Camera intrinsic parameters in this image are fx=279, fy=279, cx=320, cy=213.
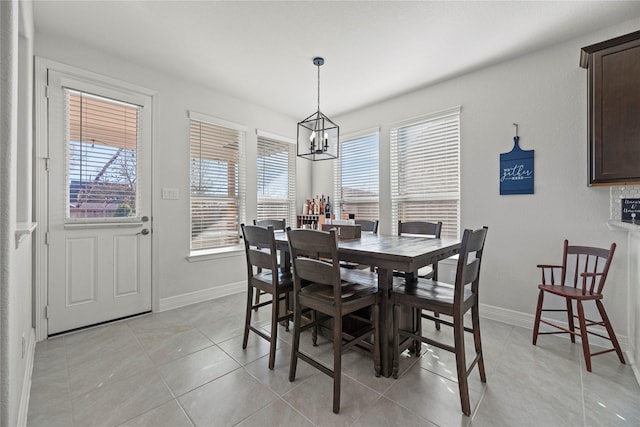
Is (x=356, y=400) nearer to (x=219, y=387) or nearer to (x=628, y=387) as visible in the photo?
(x=219, y=387)

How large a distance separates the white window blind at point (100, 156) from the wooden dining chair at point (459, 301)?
2843 mm

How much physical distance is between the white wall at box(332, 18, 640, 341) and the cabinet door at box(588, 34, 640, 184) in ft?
1.11

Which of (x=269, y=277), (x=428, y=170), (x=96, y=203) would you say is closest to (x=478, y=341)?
(x=269, y=277)

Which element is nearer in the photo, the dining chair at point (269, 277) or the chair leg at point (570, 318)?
the dining chair at point (269, 277)

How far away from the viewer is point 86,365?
2.04 m

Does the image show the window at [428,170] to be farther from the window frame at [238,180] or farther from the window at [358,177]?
the window frame at [238,180]

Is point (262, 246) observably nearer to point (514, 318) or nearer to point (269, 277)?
point (269, 277)

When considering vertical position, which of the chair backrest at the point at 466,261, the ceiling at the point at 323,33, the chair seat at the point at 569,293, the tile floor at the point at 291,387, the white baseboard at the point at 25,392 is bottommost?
the tile floor at the point at 291,387

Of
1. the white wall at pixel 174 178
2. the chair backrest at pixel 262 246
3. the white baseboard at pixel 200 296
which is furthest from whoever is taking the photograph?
the white baseboard at pixel 200 296

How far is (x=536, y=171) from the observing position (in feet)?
8.79

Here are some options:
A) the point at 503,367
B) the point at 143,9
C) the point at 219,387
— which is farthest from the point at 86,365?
the point at 503,367

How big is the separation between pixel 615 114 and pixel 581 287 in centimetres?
142

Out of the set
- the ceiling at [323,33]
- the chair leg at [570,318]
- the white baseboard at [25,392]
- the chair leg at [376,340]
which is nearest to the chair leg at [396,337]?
the chair leg at [376,340]

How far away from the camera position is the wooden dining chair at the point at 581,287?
2.04 metres
